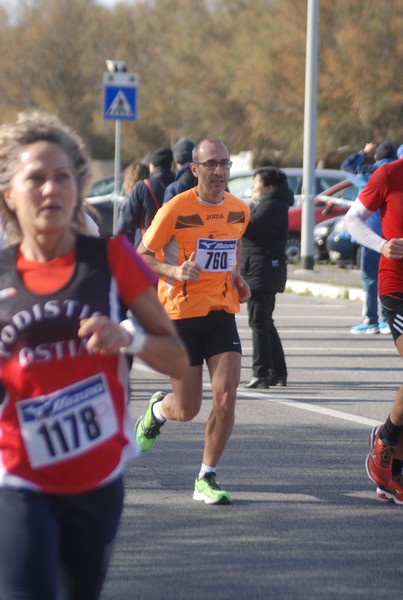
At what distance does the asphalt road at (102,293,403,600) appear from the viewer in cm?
579

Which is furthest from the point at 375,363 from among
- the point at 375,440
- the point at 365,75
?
the point at 365,75

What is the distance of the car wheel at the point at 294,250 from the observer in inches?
989

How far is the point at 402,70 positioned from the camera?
141 ft

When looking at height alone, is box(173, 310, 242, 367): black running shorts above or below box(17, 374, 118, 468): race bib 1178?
below

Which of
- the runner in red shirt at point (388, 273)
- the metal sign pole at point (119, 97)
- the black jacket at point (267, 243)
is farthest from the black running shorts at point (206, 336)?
the metal sign pole at point (119, 97)

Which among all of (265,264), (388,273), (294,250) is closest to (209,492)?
(388,273)

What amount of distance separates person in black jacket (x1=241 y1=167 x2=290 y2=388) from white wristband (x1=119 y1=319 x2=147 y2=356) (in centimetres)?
783

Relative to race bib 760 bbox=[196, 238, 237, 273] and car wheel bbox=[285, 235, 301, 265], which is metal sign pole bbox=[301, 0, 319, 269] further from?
race bib 760 bbox=[196, 238, 237, 273]

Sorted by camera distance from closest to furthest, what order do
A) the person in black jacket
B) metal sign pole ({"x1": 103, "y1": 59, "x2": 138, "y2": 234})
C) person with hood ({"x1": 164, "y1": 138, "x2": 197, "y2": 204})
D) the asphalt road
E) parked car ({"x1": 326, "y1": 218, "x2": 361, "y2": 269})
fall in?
the asphalt road, person with hood ({"x1": 164, "y1": 138, "x2": 197, "y2": 204}), the person in black jacket, metal sign pole ({"x1": 103, "y1": 59, "x2": 138, "y2": 234}), parked car ({"x1": 326, "y1": 218, "x2": 361, "y2": 269})

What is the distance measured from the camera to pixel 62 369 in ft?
11.9

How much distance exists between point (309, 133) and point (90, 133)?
40169 millimetres

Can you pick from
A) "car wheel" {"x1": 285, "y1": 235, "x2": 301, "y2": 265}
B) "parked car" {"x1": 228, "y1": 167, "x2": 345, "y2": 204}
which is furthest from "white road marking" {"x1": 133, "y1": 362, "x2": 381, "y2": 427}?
"car wheel" {"x1": 285, "y1": 235, "x2": 301, "y2": 265}

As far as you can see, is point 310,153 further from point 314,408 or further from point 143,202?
point 314,408

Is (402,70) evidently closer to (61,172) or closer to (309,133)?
(309,133)
